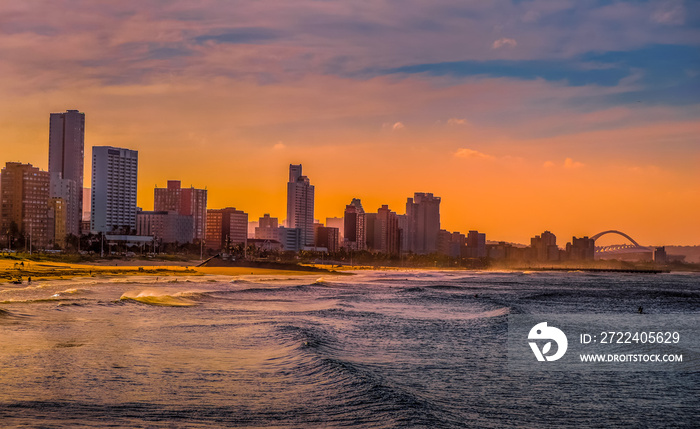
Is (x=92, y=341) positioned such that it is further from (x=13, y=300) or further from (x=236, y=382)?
(x=13, y=300)

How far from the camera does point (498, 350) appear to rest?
91.4ft

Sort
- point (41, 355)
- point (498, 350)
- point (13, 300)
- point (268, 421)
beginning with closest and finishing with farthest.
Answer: point (268, 421) → point (41, 355) → point (498, 350) → point (13, 300)

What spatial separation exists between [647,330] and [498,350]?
53.2 ft

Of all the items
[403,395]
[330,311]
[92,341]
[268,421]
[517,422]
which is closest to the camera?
[268,421]

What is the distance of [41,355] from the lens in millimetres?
22016

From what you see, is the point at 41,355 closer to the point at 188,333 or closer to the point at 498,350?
the point at 188,333

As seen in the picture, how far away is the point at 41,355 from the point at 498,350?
18.3m

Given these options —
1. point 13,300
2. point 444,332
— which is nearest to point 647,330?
point 444,332

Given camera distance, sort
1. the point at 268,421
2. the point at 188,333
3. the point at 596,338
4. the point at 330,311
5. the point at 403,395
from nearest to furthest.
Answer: the point at 268,421, the point at 403,395, the point at 188,333, the point at 596,338, the point at 330,311

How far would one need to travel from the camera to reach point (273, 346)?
26.7 m

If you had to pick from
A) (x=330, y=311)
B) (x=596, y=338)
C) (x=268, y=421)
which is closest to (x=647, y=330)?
(x=596, y=338)

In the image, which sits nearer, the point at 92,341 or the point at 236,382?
the point at 236,382

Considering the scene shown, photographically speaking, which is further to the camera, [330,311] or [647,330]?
[330,311]

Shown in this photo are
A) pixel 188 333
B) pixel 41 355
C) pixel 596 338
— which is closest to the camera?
pixel 41 355
